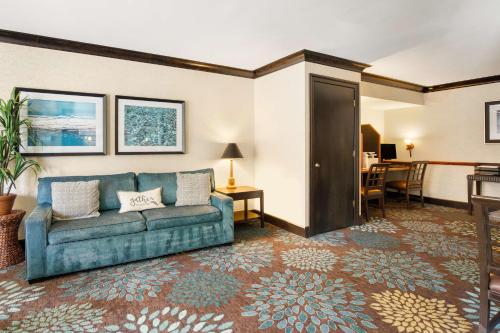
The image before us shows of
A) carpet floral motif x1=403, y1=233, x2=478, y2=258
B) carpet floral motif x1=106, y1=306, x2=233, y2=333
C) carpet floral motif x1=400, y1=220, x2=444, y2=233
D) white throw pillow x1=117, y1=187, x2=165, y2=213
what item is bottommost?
carpet floral motif x1=106, y1=306, x2=233, y2=333

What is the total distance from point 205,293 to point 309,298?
845 mm

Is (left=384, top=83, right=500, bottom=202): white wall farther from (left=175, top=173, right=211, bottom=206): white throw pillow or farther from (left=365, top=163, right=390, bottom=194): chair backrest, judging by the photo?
(left=175, top=173, right=211, bottom=206): white throw pillow

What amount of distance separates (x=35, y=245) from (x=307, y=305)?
93.6 inches

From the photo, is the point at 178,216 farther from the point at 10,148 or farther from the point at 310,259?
the point at 10,148

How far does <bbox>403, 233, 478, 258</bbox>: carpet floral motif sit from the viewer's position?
3248 mm

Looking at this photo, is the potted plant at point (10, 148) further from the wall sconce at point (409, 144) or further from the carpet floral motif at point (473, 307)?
the wall sconce at point (409, 144)

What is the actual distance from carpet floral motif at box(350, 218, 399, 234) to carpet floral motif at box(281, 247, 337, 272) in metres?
1.17

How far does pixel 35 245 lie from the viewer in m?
2.56

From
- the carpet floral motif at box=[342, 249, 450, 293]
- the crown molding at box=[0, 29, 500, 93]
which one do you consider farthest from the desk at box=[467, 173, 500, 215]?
the carpet floral motif at box=[342, 249, 450, 293]

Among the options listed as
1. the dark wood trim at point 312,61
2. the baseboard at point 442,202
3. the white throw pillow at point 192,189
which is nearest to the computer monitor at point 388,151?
the baseboard at point 442,202

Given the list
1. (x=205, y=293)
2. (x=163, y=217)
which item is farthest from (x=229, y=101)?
(x=205, y=293)

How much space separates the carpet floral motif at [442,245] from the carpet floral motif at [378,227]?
281 millimetres

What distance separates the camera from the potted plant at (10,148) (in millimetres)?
2930

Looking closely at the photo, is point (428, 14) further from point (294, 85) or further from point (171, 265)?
point (171, 265)
